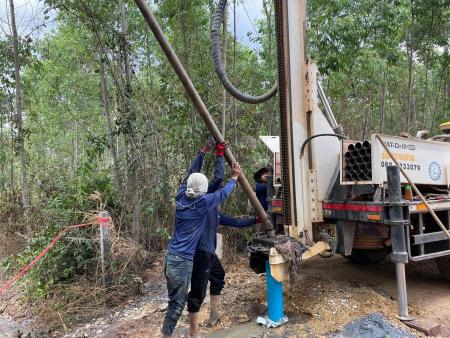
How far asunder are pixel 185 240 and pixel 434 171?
10.1ft

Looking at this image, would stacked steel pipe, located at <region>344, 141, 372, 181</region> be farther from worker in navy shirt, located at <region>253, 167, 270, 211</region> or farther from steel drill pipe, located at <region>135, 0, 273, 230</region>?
worker in navy shirt, located at <region>253, 167, 270, 211</region>

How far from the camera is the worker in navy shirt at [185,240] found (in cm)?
386

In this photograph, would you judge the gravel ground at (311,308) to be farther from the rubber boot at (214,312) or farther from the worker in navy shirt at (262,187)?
the worker in navy shirt at (262,187)

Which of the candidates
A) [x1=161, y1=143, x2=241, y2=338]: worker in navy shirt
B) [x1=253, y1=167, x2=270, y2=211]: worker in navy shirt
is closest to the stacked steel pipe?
[x1=161, y1=143, x2=241, y2=338]: worker in navy shirt

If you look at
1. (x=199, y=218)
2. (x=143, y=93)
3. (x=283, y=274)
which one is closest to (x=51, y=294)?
(x=199, y=218)

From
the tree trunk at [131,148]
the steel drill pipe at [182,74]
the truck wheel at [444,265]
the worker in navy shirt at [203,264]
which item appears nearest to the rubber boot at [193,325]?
the worker in navy shirt at [203,264]

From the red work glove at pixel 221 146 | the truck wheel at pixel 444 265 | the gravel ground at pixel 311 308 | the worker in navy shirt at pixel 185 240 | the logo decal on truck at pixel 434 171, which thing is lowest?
the gravel ground at pixel 311 308

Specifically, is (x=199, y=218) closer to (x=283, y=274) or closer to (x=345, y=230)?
(x=283, y=274)

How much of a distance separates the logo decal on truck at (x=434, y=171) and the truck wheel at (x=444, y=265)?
3.79 ft

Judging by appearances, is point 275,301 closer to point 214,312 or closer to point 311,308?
point 311,308

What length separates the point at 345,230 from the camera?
461 centimetres

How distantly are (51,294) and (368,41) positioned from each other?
27.2 ft

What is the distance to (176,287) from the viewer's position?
3.87 meters

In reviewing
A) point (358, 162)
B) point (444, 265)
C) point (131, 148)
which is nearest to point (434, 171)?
point (358, 162)
